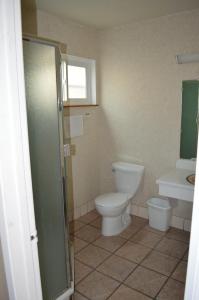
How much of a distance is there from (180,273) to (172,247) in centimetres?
41

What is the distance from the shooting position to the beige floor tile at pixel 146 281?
2.05 metres

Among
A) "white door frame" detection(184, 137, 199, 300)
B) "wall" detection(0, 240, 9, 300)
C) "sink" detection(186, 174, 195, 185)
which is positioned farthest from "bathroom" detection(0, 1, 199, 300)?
"white door frame" detection(184, 137, 199, 300)

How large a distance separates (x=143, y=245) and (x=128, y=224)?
439mm

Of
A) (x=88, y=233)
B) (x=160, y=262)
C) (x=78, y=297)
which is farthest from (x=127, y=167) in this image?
(x=78, y=297)

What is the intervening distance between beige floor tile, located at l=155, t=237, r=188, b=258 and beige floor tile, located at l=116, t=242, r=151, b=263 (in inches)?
6.0

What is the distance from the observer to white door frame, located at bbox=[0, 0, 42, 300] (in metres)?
0.92

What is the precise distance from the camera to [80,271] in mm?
2279

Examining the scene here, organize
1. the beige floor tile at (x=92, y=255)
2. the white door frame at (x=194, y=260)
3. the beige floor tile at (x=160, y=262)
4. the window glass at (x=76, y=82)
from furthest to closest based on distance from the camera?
the window glass at (x=76, y=82)
the beige floor tile at (x=92, y=255)
the beige floor tile at (x=160, y=262)
the white door frame at (x=194, y=260)

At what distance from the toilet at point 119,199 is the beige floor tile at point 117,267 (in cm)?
43

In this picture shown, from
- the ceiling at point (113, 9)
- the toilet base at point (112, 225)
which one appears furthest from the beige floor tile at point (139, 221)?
the ceiling at point (113, 9)

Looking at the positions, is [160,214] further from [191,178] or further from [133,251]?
[191,178]

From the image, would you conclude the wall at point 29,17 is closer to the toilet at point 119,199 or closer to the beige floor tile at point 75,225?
the toilet at point 119,199

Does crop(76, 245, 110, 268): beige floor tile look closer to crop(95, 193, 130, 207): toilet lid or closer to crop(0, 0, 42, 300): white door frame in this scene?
crop(95, 193, 130, 207): toilet lid

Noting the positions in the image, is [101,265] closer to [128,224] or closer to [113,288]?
[113,288]
